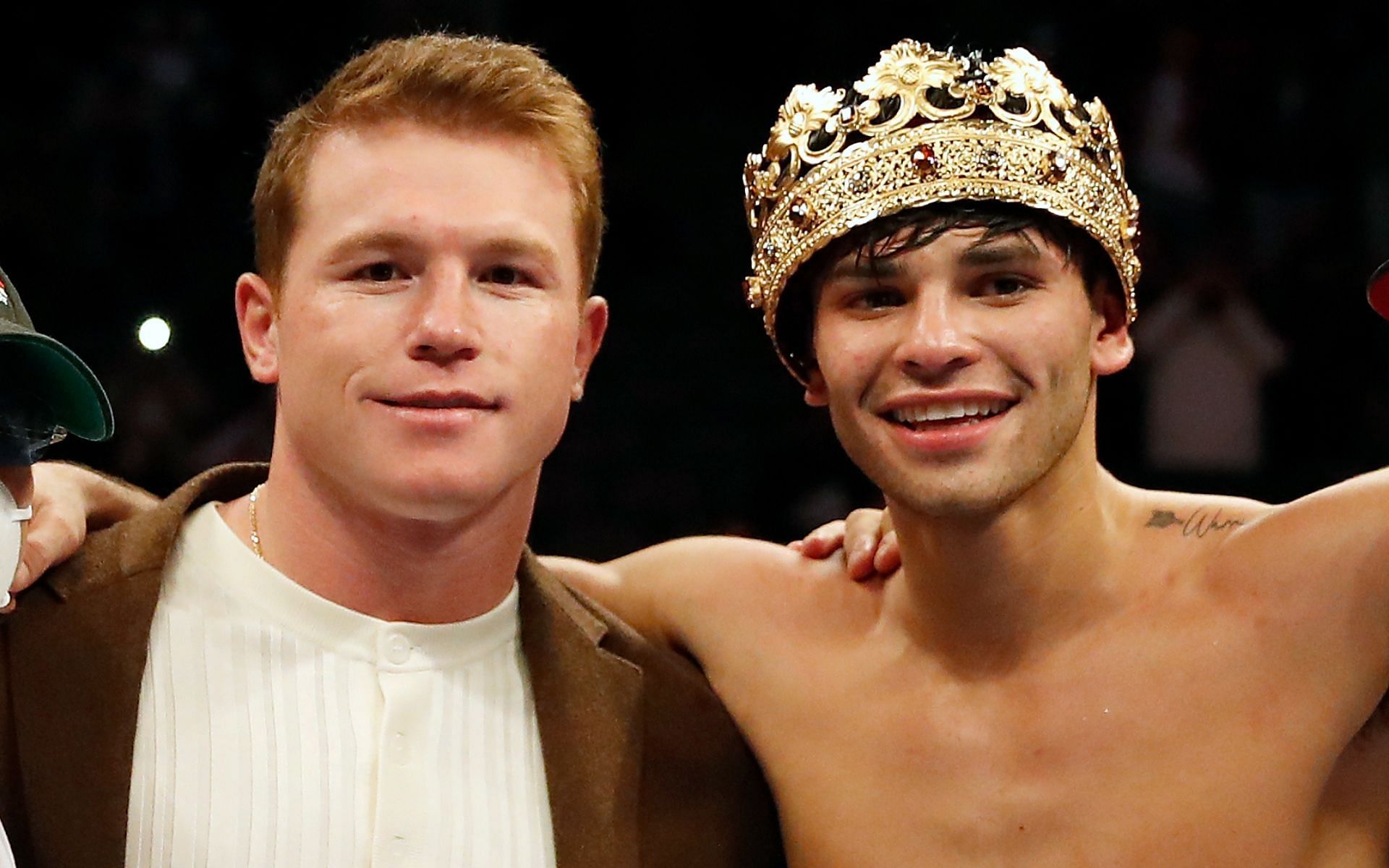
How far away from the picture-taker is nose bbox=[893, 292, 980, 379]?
225cm

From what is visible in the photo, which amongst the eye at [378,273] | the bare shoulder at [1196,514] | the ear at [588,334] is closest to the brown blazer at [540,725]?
the ear at [588,334]

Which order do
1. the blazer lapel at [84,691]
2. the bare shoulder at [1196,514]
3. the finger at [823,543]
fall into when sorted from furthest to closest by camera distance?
the finger at [823,543] < the bare shoulder at [1196,514] < the blazer lapel at [84,691]

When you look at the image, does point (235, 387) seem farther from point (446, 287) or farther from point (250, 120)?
point (446, 287)

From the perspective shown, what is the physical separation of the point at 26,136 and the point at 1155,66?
317 cm

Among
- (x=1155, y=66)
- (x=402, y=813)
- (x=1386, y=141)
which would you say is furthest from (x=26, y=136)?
(x=1386, y=141)

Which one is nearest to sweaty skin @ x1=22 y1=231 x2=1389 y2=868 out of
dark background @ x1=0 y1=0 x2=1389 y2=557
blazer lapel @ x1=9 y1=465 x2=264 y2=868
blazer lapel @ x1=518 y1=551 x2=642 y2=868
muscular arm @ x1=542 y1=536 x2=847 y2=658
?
muscular arm @ x1=542 y1=536 x2=847 y2=658

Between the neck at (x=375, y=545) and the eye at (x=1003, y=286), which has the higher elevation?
the eye at (x=1003, y=286)

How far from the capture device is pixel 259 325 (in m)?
2.31

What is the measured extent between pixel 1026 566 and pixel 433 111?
0.99 meters

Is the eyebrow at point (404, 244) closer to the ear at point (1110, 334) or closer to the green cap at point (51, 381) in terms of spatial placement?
the green cap at point (51, 381)

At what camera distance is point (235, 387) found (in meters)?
4.54

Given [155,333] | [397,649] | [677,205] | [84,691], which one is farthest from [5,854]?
[677,205]

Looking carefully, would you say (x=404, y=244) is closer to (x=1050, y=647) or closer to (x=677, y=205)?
(x=1050, y=647)

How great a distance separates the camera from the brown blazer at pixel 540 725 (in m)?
1.99
